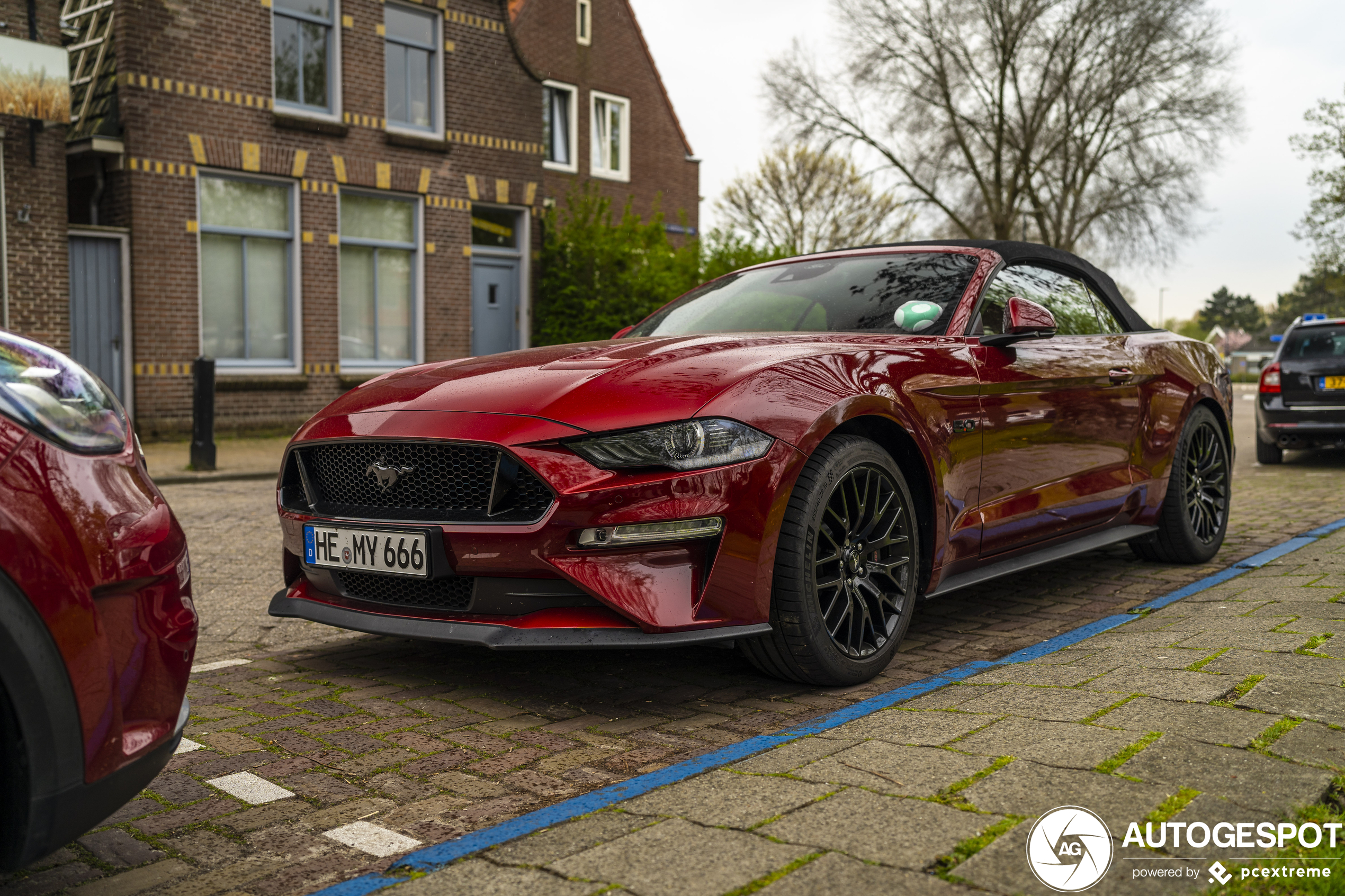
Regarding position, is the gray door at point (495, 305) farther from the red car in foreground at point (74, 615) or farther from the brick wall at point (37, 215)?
the red car in foreground at point (74, 615)

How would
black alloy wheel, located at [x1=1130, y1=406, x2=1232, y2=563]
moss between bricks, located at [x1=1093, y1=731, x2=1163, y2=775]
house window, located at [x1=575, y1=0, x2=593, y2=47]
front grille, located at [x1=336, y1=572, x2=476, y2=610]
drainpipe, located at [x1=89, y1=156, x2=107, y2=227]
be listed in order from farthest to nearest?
house window, located at [x1=575, y1=0, x2=593, y2=47] < drainpipe, located at [x1=89, y1=156, x2=107, y2=227] < black alloy wheel, located at [x1=1130, y1=406, x2=1232, y2=563] < front grille, located at [x1=336, y1=572, x2=476, y2=610] < moss between bricks, located at [x1=1093, y1=731, x2=1163, y2=775]

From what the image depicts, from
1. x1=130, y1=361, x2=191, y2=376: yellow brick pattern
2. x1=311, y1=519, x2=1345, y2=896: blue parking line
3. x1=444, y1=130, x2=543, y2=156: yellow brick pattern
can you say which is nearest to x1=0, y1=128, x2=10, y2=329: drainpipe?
x1=130, y1=361, x2=191, y2=376: yellow brick pattern

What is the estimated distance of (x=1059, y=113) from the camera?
3108cm

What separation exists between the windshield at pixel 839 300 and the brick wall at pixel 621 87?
18.3 m

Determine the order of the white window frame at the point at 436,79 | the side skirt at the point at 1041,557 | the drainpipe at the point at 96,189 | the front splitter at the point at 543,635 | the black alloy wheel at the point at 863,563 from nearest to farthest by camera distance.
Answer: the front splitter at the point at 543,635 < the black alloy wheel at the point at 863,563 < the side skirt at the point at 1041,557 < the drainpipe at the point at 96,189 < the white window frame at the point at 436,79

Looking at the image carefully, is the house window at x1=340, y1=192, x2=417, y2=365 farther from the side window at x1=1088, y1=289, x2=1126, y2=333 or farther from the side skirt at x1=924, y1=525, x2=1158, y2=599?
the side skirt at x1=924, y1=525, x2=1158, y2=599

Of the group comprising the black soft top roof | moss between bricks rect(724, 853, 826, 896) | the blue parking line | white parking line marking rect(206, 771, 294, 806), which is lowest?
white parking line marking rect(206, 771, 294, 806)

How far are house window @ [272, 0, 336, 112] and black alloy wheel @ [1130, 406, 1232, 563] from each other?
533 inches

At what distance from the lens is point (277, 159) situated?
1538 cm

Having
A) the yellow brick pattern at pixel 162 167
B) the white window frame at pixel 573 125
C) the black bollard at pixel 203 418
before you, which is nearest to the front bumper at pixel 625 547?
the black bollard at pixel 203 418

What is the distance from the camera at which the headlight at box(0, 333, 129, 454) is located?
1.94 m

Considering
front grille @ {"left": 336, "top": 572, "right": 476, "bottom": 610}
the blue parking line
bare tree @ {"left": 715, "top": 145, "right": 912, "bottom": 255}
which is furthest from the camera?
bare tree @ {"left": 715, "top": 145, "right": 912, "bottom": 255}

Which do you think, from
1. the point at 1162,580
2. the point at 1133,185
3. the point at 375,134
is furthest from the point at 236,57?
the point at 1133,185

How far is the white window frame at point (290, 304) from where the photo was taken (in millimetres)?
14969
